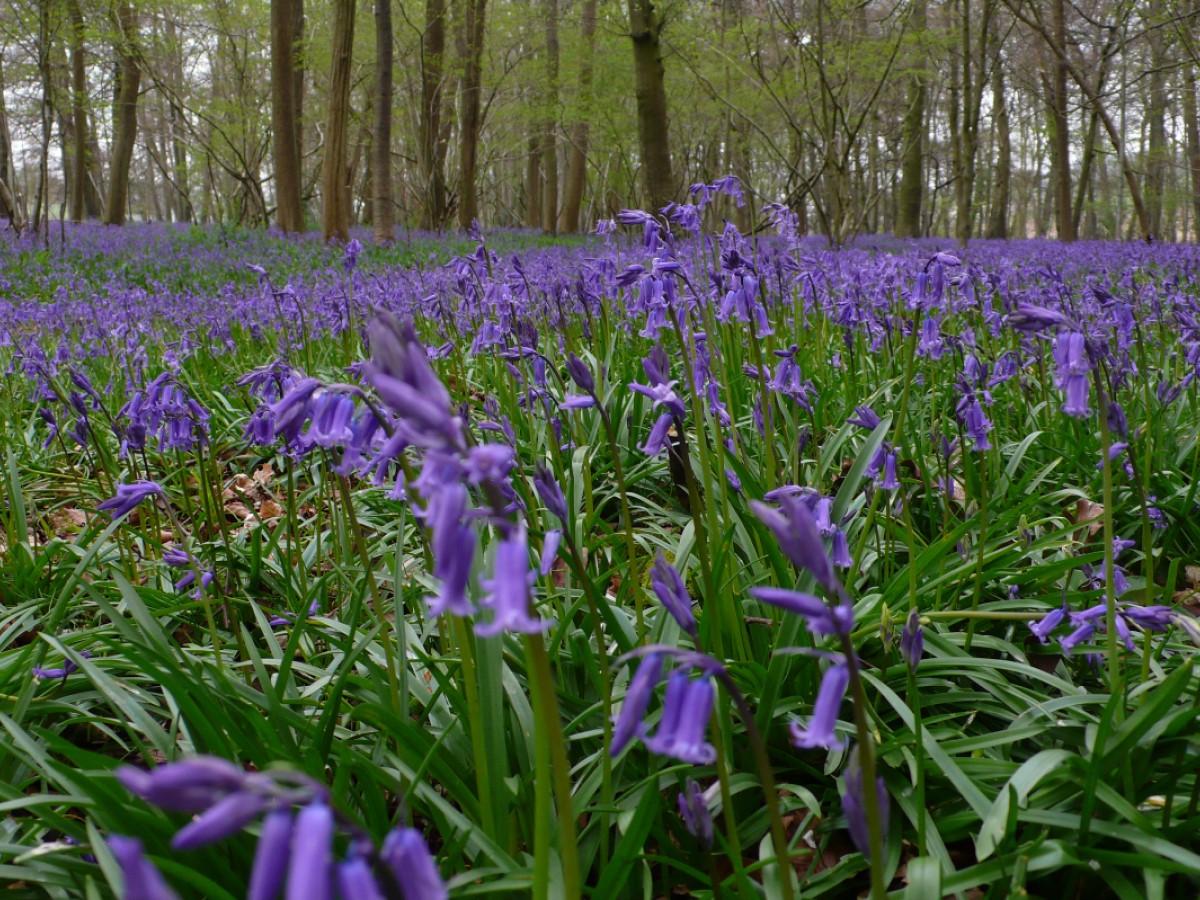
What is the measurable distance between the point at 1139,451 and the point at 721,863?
2873 millimetres

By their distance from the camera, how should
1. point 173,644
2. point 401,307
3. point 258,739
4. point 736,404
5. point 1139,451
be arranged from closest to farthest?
point 258,739, point 173,644, point 1139,451, point 736,404, point 401,307

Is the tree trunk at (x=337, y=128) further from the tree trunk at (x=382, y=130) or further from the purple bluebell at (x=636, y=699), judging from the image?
the purple bluebell at (x=636, y=699)

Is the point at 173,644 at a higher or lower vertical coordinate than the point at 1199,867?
higher

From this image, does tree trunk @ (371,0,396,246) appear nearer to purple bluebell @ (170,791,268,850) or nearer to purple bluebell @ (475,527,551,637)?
purple bluebell @ (475,527,551,637)

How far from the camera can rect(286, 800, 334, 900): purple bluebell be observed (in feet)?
1.95

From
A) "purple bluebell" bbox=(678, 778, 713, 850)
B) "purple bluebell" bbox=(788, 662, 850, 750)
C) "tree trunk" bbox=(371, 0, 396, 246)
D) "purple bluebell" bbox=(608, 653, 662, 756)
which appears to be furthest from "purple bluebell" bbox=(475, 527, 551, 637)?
"tree trunk" bbox=(371, 0, 396, 246)

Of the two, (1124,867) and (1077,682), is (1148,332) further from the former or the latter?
(1124,867)

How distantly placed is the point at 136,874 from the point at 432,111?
2034 centimetres

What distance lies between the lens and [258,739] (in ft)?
5.98

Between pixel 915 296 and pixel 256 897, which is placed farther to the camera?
pixel 915 296

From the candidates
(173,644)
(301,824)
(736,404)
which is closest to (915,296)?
(736,404)

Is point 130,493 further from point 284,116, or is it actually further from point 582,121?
point 582,121

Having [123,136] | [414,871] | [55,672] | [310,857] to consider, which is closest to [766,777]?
[414,871]

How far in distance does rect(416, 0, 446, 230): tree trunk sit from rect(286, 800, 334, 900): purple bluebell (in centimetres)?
2012
